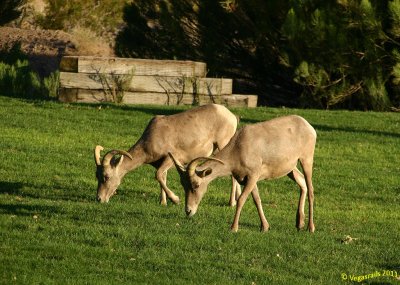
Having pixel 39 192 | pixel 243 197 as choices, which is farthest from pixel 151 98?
pixel 243 197

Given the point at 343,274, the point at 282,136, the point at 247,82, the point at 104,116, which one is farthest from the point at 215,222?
the point at 247,82

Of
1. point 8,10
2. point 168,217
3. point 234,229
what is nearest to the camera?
point 234,229

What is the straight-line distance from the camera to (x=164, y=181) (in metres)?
17.0

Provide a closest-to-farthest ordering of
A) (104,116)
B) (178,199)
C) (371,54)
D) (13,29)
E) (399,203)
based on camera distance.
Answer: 1. (178,199)
2. (399,203)
3. (104,116)
4. (371,54)
5. (13,29)

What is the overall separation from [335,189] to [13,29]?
20.2 m

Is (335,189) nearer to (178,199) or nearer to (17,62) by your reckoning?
(178,199)

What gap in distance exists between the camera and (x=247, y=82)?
3139cm

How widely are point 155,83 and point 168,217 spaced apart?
1168 centimetres

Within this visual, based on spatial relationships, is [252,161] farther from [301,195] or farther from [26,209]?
[26,209]

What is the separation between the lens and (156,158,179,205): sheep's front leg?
666 inches

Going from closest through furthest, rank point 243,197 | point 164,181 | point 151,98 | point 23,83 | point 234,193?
point 243,197
point 164,181
point 234,193
point 151,98
point 23,83

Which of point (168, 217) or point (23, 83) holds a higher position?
point (168, 217)

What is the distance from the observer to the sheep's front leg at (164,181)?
55.5ft

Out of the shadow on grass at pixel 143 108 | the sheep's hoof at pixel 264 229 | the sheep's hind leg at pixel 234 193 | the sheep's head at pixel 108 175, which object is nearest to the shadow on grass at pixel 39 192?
the sheep's head at pixel 108 175
